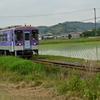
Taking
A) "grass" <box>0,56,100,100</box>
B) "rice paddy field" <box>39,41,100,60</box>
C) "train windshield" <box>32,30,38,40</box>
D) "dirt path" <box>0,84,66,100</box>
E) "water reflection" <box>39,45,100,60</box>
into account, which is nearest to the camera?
"grass" <box>0,56,100,100</box>

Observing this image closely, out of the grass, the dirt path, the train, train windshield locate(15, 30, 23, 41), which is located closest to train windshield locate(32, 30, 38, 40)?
the train

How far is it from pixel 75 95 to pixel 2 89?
3085mm

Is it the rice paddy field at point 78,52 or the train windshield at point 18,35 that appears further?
the rice paddy field at point 78,52

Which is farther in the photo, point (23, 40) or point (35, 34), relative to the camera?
point (35, 34)

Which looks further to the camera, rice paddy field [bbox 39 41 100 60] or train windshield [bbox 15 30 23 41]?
rice paddy field [bbox 39 41 100 60]

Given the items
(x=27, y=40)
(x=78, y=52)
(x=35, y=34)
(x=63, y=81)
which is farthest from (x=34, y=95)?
(x=78, y=52)

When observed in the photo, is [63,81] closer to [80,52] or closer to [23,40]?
[23,40]

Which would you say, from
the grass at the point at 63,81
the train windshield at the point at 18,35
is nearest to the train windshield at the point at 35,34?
the train windshield at the point at 18,35

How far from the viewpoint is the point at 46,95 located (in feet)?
21.7

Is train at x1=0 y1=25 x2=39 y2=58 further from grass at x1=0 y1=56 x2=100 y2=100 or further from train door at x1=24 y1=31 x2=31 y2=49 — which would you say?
grass at x1=0 y1=56 x2=100 y2=100

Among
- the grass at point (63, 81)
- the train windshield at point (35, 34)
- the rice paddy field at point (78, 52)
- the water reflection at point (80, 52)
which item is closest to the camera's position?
the grass at point (63, 81)

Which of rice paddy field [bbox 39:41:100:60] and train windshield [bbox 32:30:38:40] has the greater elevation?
train windshield [bbox 32:30:38:40]

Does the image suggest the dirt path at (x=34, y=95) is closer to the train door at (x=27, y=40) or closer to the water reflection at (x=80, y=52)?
the water reflection at (x=80, y=52)

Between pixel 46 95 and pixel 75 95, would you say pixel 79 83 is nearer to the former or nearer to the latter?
pixel 75 95
